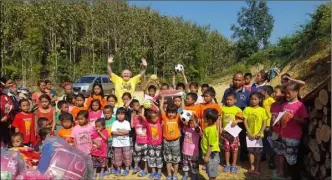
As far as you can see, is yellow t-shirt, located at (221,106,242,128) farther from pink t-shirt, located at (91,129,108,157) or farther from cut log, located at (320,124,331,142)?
pink t-shirt, located at (91,129,108,157)

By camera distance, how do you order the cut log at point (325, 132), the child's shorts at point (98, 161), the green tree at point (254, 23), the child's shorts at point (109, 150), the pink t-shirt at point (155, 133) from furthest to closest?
the green tree at point (254, 23)
the child's shorts at point (109, 150)
the child's shorts at point (98, 161)
the pink t-shirt at point (155, 133)
the cut log at point (325, 132)

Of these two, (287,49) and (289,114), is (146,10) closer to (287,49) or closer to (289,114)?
(287,49)

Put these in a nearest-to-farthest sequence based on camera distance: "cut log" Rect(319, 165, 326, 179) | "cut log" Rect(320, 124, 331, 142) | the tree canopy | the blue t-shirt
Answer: "cut log" Rect(320, 124, 331, 142) → "cut log" Rect(319, 165, 326, 179) → the blue t-shirt → the tree canopy

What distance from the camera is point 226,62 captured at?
1547 inches

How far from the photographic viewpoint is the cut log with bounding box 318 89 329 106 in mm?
5054

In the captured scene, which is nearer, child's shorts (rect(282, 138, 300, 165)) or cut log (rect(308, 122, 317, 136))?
cut log (rect(308, 122, 317, 136))

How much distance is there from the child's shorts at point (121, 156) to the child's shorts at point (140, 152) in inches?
4.2

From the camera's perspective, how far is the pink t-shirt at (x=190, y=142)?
18.8 ft

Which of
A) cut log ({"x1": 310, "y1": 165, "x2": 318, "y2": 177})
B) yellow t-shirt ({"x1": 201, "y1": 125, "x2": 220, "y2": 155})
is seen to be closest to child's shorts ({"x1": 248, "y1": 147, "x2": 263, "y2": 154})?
cut log ({"x1": 310, "y1": 165, "x2": 318, "y2": 177})

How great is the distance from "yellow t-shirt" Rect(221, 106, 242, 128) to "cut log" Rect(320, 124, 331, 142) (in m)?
1.48

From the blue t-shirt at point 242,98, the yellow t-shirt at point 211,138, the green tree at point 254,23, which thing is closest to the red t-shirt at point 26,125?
the yellow t-shirt at point 211,138

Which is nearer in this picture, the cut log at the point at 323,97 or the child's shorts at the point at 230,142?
the cut log at the point at 323,97

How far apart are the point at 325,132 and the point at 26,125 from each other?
4.59 meters

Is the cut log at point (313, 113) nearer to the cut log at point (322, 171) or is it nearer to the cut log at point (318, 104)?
the cut log at point (318, 104)
